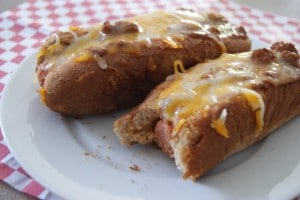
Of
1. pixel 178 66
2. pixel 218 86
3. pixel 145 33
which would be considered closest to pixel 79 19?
pixel 145 33

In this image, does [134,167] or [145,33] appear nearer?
[134,167]

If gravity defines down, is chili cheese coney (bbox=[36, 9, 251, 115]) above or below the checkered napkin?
above

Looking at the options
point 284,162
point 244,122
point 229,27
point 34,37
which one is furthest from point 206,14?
point 34,37

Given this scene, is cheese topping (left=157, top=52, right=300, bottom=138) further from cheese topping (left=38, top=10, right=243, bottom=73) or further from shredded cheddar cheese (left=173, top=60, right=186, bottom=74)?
cheese topping (left=38, top=10, right=243, bottom=73)

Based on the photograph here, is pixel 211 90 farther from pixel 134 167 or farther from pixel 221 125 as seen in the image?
pixel 134 167

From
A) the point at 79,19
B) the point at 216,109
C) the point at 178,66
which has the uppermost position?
the point at 216,109

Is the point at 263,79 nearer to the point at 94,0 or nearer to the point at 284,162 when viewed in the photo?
the point at 284,162

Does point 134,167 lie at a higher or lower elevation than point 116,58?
lower

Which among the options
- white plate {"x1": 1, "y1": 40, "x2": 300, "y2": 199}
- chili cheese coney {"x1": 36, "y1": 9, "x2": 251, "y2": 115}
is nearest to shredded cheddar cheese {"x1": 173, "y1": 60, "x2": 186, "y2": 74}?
chili cheese coney {"x1": 36, "y1": 9, "x2": 251, "y2": 115}

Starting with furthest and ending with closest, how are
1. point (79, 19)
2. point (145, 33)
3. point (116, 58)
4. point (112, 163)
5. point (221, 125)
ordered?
point (79, 19)
point (145, 33)
point (116, 58)
point (112, 163)
point (221, 125)
